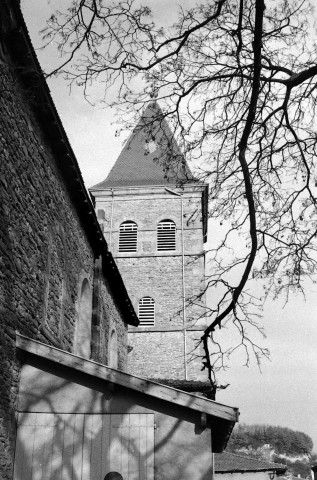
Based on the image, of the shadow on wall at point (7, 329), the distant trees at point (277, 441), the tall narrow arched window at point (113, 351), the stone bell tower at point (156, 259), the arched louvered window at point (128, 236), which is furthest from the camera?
the distant trees at point (277, 441)

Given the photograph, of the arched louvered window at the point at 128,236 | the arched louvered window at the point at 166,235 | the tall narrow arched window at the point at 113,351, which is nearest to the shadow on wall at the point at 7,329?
the tall narrow arched window at the point at 113,351

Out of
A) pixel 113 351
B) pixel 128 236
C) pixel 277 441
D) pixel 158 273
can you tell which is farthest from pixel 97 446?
pixel 277 441

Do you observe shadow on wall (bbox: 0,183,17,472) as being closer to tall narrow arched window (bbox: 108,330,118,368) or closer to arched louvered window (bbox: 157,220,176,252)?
tall narrow arched window (bbox: 108,330,118,368)

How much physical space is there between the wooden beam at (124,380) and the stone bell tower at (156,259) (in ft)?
59.9

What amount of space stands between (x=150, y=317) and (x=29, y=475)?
2150 cm

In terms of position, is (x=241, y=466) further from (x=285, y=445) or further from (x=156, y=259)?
(x=285, y=445)

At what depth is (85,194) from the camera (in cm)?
1132

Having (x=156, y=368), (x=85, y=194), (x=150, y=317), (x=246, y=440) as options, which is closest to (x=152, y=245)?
(x=150, y=317)

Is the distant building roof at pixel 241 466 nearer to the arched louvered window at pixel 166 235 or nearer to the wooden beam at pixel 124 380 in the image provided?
the arched louvered window at pixel 166 235

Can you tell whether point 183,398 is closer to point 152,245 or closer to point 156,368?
point 156,368

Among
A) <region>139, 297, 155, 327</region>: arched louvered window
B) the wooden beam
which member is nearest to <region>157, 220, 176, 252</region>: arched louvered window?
<region>139, 297, 155, 327</region>: arched louvered window

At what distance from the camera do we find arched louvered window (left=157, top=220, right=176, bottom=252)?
99.7 ft

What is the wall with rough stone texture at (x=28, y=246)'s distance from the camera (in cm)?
707

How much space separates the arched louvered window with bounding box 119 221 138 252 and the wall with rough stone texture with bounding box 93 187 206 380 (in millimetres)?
235
